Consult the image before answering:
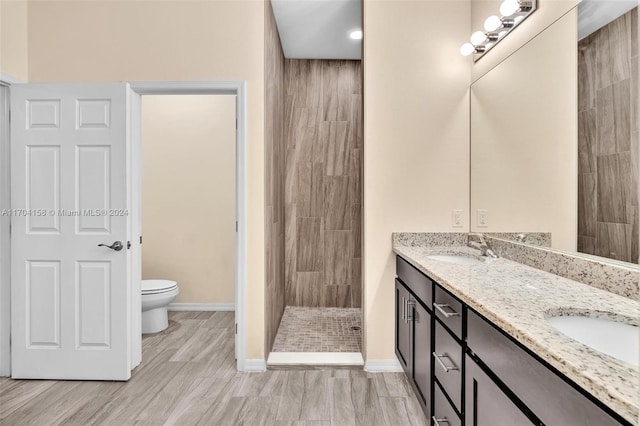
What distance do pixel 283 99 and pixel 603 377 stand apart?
142 inches

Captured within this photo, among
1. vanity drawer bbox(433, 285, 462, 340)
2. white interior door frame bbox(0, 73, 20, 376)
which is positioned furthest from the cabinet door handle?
white interior door frame bbox(0, 73, 20, 376)

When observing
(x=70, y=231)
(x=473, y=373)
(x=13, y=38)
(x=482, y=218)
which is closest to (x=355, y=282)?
(x=482, y=218)

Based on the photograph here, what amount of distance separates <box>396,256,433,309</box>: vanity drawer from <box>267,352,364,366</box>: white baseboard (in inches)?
28.9

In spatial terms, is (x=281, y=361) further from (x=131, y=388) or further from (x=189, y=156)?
(x=189, y=156)

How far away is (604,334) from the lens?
3.60ft

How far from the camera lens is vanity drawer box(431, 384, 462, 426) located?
150 cm

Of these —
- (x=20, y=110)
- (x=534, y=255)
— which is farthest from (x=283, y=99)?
(x=534, y=255)

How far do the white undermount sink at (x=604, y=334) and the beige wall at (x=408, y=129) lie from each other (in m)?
1.55

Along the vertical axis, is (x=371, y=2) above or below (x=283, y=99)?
above

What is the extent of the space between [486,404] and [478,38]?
2.16 metres

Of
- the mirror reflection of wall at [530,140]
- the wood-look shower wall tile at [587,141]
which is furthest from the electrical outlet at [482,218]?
the wood-look shower wall tile at [587,141]

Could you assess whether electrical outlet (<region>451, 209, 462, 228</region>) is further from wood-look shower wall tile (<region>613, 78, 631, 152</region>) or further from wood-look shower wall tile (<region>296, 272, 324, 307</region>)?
wood-look shower wall tile (<region>296, 272, 324, 307</region>)

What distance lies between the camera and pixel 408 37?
2652 millimetres

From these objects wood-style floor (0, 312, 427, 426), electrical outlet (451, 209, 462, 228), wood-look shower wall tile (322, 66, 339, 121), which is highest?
wood-look shower wall tile (322, 66, 339, 121)
